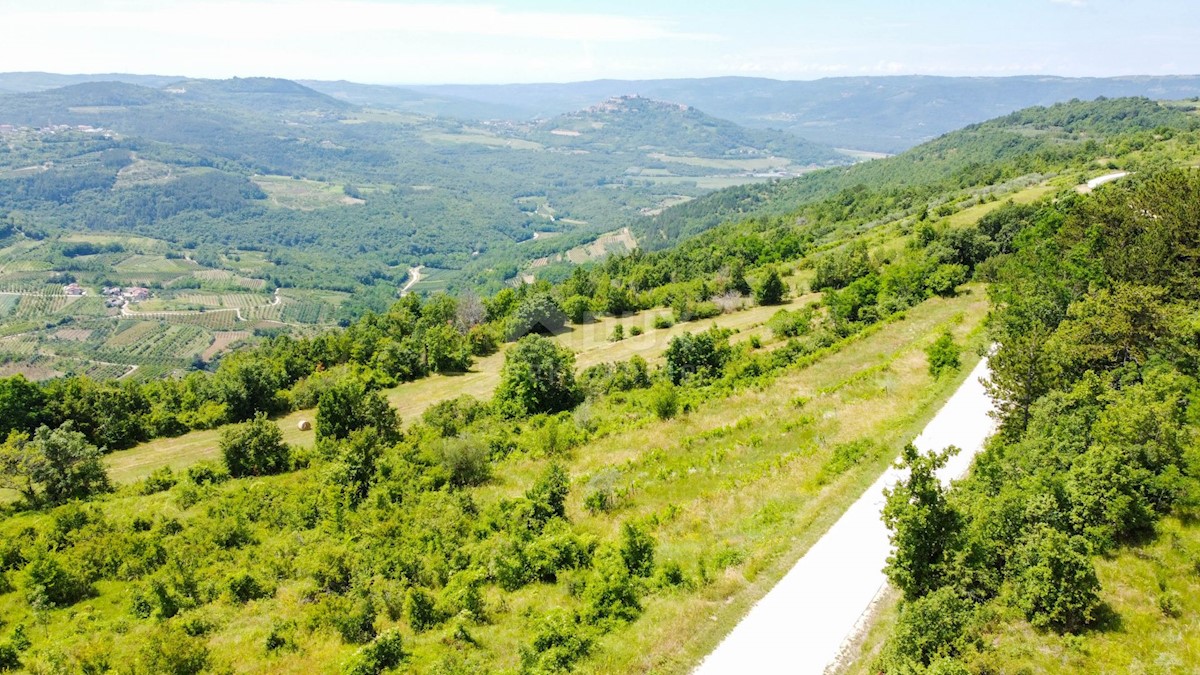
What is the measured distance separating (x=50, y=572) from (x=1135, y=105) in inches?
9100

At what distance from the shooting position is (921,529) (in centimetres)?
1509

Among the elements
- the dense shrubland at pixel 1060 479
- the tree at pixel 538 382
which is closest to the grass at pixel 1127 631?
the dense shrubland at pixel 1060 479

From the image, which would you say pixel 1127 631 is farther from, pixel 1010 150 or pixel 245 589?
pixel 1010 150

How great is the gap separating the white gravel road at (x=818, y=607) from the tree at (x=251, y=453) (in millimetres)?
33886

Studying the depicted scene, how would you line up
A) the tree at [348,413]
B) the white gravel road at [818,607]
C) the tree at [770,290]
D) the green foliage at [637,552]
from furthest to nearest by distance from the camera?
the tree at [770,290], the tree at [348,413], the green foliage at [637,552], the white gravel road at [818,607]

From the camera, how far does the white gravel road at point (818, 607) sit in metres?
15.8

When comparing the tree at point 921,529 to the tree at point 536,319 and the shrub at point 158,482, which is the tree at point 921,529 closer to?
the shrub at point 158,482

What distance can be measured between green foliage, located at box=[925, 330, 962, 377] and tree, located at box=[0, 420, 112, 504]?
50.0m

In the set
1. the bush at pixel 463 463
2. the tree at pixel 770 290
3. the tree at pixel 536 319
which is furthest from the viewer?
the tree at pixel 536 319

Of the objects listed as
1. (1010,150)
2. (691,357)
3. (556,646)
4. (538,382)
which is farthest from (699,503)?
(1010,150)

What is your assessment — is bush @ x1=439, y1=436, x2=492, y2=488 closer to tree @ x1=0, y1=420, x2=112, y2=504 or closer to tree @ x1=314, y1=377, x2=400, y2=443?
tree @ x1=314, y1=377, x2=400, y2=443

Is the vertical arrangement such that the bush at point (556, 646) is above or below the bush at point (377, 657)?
above

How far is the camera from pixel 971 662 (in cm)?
1393

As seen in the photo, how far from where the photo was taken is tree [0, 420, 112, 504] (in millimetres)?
35969
